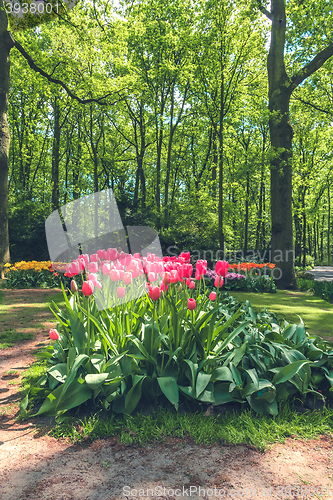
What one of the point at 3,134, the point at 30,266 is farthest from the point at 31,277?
the point at 3,134

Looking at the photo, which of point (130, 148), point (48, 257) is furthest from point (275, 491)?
point (130, 148)

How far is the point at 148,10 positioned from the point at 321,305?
1650 centimetres

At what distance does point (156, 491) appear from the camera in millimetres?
1689

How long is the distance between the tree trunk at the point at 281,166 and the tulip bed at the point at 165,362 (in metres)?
7.29

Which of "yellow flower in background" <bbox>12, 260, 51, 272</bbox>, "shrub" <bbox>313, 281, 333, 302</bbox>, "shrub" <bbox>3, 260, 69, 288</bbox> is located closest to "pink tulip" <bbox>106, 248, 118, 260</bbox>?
"shrub" <bbox>313, 281, 333, 302</bbox>

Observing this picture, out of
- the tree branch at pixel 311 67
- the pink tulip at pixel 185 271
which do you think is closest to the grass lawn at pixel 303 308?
the pink tulip at pixel 185 271

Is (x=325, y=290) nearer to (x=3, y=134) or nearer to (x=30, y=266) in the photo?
(x=30, y=266)

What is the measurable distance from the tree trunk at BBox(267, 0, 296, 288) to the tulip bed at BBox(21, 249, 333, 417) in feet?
23.9

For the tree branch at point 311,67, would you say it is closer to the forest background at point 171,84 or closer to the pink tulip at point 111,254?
the forest background at point 171,84

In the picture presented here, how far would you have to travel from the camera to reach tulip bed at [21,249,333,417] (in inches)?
93.0

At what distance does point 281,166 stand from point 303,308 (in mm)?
4875

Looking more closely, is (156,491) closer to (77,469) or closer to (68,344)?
(77,469)

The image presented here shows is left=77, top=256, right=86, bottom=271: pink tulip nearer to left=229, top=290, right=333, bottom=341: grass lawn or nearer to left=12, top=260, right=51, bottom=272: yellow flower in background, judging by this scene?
left=229, top=290, right=333, bottom=341: grass lawn

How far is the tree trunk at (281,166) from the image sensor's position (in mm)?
9820
